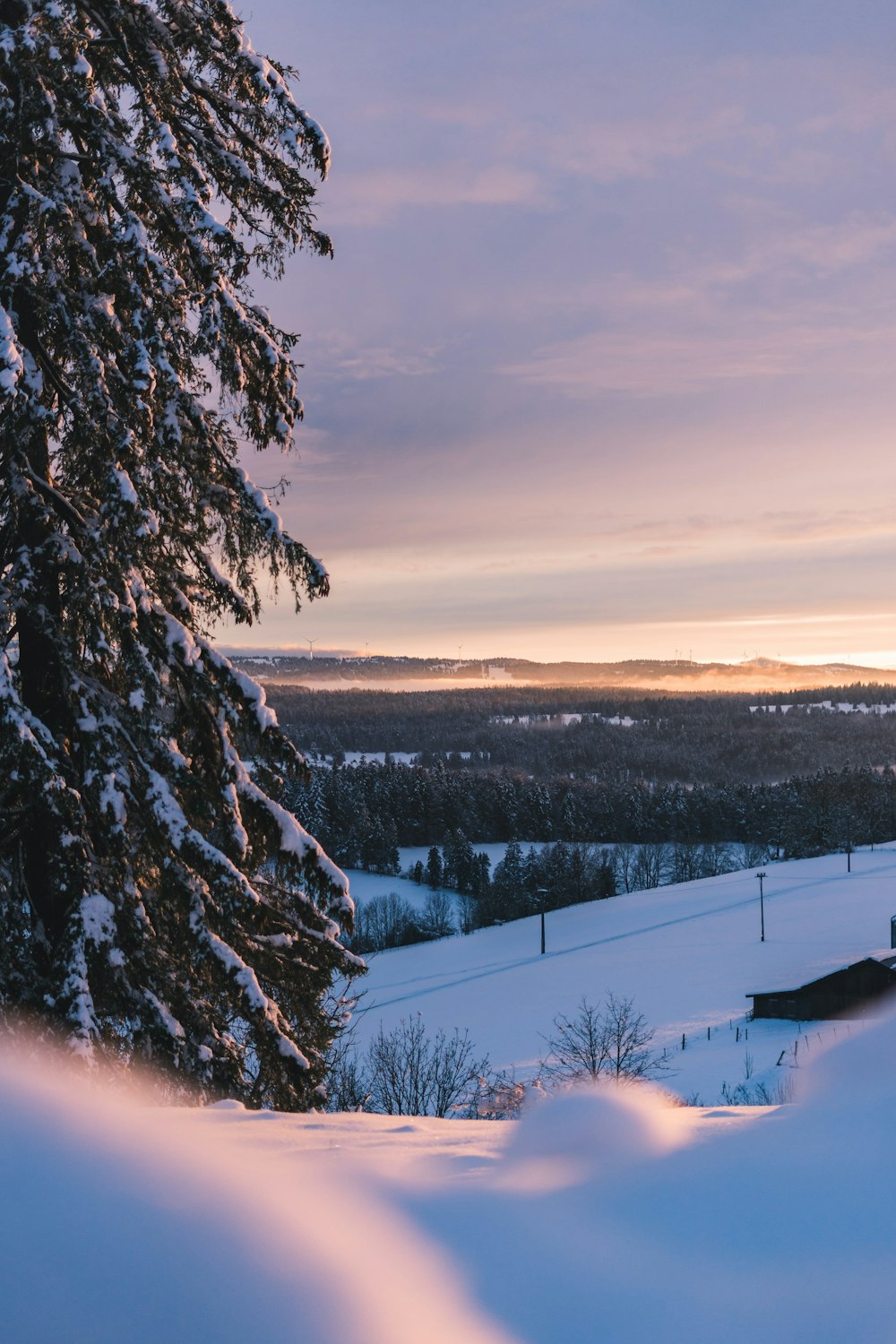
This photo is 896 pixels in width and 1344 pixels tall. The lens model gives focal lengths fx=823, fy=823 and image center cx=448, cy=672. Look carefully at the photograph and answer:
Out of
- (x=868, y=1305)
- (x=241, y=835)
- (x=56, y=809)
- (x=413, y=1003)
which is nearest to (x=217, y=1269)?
(x=868, y=1305)

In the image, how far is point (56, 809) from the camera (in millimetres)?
4930

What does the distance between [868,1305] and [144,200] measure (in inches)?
286

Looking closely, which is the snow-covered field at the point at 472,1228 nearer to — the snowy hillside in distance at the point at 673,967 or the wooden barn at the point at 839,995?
the snowy hillside in distance at the point at 673,967

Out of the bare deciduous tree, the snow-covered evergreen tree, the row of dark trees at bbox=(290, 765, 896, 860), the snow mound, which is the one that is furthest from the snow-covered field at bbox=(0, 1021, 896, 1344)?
the row of dark trees at bbox=(290, 765, 896, 860)

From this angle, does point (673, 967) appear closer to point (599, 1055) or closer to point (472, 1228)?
point (599, 1055)

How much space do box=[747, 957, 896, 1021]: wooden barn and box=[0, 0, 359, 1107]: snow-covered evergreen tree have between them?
3701cm

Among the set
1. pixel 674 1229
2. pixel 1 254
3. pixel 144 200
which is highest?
pixel 144 200

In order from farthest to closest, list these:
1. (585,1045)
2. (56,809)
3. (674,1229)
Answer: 1. (585,1045)
2. (56,809)
3. (674,1229)

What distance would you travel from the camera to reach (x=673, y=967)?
47438 mm

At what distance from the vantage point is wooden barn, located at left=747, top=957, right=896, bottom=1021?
37281 mm

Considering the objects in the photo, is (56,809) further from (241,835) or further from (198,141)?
(198,141)

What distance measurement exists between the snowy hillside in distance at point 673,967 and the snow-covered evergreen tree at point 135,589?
81.6 feet

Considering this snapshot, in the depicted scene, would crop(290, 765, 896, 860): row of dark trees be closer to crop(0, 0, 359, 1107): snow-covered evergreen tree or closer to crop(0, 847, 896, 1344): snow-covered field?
crop(0, 0, 359, 1107): snow-covered evergreen tree

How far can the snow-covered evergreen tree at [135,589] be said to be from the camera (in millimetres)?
5328
